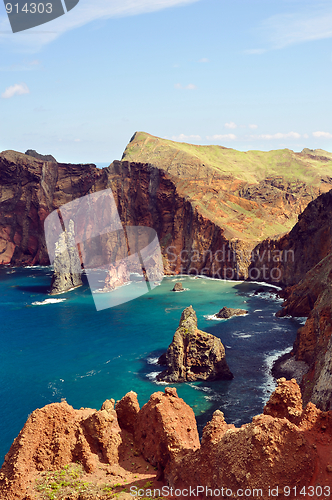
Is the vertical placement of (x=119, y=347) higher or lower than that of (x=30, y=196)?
lower

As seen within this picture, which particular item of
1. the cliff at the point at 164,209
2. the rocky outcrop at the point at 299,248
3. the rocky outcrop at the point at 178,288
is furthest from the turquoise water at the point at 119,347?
the cliff at the point at 164,209

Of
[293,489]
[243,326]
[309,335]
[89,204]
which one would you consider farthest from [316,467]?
[89,204]

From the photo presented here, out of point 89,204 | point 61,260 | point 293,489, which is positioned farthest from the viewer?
point 89,204

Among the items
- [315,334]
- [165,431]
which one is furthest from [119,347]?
[165,431]

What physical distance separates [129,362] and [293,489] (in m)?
52.5

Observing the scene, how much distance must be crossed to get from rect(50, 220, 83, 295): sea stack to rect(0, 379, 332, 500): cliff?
9871 centimetres

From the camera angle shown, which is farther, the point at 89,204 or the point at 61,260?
the point at 89,204

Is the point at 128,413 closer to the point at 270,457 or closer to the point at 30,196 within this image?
the point at 270,457

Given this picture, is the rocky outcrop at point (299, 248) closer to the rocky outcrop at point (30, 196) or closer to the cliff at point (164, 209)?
the cliff at point (164, 209)

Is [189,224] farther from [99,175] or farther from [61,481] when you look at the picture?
[61,481]

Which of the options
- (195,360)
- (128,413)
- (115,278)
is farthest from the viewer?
(115,278)

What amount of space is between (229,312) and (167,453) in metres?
66.4

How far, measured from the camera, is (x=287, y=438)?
22172 mm

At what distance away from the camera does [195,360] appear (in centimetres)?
6494
